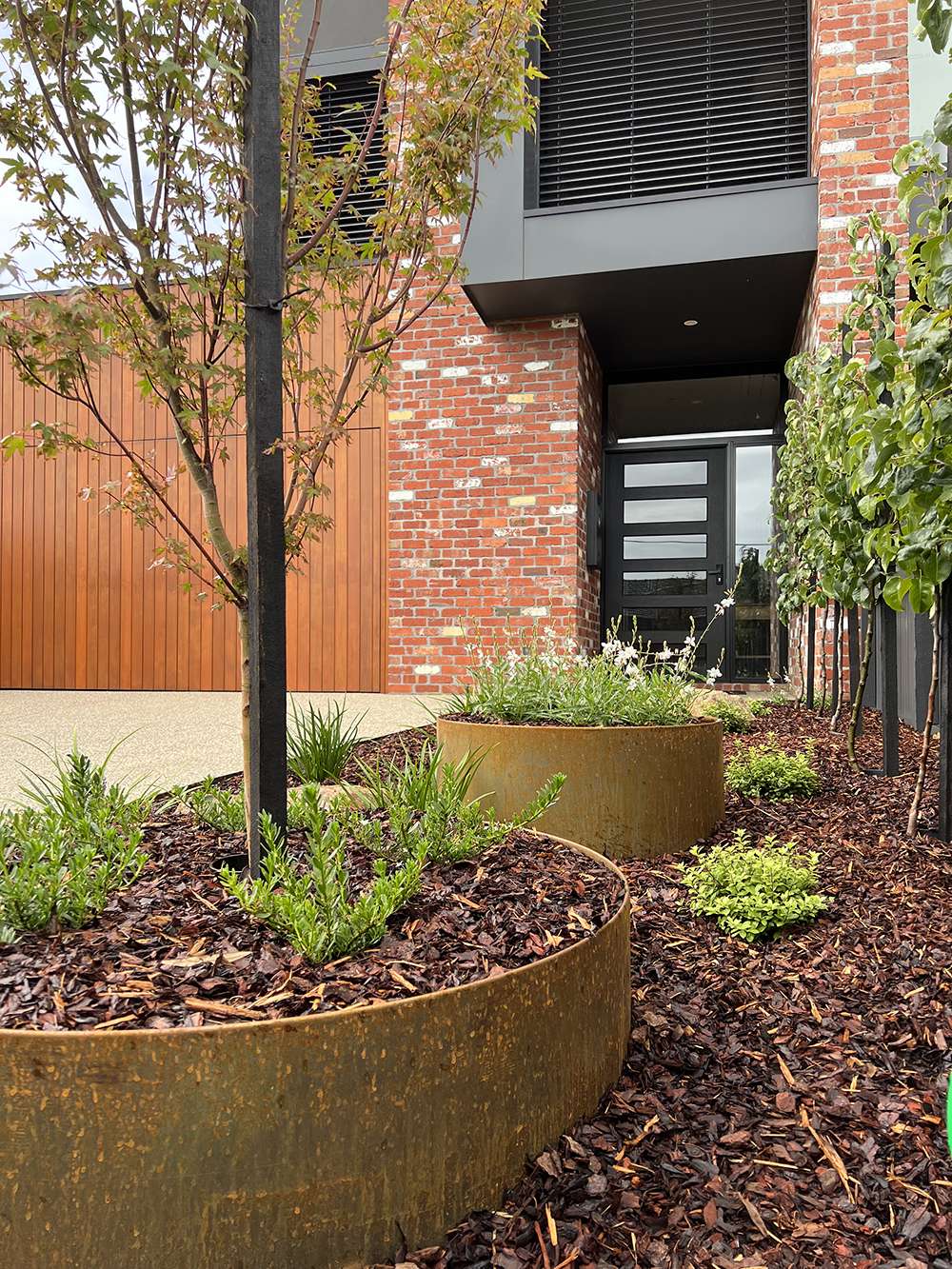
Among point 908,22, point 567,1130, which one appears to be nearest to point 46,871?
point 567,1130

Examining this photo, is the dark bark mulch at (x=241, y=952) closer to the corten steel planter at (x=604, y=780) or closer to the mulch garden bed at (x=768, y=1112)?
the mulch garden bed at (x=768, y=1112)

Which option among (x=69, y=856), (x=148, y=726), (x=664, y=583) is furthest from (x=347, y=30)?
(x=69, y=856)

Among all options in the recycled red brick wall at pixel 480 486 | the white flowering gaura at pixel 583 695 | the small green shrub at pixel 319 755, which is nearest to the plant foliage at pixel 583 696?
the white flowering gaura at pixel 583 695

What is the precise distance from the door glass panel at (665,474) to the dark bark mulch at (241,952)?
7.28 m

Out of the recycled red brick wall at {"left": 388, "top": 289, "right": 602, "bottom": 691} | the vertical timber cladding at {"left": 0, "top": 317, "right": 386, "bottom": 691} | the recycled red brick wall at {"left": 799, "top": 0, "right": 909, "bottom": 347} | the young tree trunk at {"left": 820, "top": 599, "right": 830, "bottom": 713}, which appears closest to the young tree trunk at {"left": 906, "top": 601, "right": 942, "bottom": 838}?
the young tree trunk at {"left": 820, "top": 599, "right": 830, "bottom": 713}

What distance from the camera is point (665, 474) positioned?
8.69 meters

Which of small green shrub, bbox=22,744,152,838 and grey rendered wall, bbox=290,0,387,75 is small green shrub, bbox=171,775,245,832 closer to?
small green shrub, bbox=22,744,152,838

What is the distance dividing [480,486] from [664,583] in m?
2.25

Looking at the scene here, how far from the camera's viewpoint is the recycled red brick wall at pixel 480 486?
285 inches

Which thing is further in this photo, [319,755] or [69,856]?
[319,755]

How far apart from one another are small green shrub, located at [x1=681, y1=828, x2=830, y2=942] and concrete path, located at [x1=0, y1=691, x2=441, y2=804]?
4.88ft

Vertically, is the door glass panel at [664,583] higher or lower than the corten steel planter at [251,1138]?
higher

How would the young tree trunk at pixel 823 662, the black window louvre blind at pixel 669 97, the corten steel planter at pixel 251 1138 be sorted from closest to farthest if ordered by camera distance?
1. the corten steel planter at pixel 251 1138
2. the young tree trunk at pixel 823 662
3. the black window louvre blind at pixel 669 97

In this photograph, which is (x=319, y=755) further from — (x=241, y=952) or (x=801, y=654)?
(x=801, y=654)
